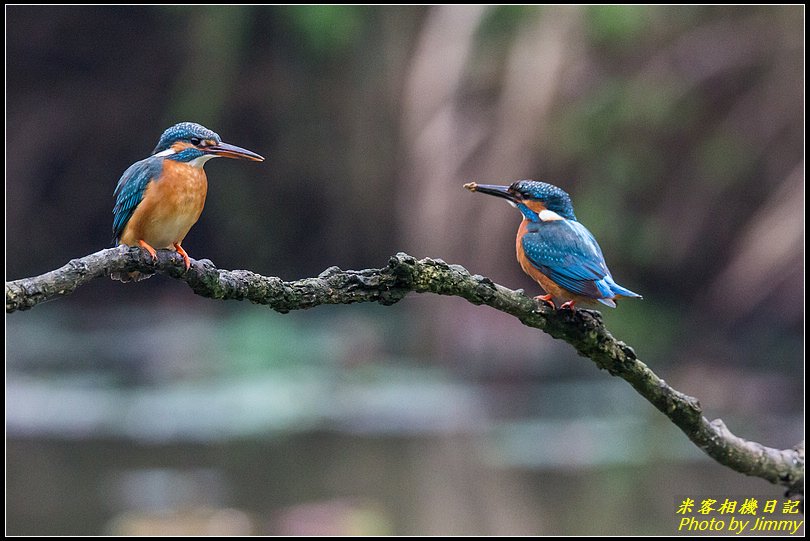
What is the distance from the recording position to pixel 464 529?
6289 mm

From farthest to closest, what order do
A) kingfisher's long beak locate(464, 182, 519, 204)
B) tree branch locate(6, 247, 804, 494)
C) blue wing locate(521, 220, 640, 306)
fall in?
blue wing locate(521, 220, 640, 306) → kingfisher's long beak locate(464, 182, 519, 204) → tree branch locate(6, 247, 804, 494)

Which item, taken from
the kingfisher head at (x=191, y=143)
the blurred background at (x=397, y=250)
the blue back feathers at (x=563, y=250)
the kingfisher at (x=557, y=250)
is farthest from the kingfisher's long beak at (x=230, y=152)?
the blurred background at (x=397, y=250)

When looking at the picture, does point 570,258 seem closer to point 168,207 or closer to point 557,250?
point 557,250

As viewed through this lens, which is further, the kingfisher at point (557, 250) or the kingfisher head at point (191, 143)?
the kingfisher head at point (191, 143)

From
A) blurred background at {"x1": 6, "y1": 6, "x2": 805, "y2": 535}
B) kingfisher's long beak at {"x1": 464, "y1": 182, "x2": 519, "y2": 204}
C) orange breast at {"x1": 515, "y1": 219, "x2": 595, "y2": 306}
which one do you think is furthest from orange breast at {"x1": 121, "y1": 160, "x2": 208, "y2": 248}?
blurred background at {"x1": 6, "y1": 6, "x2": 805, "y2": 535}

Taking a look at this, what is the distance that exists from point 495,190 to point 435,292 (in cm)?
61

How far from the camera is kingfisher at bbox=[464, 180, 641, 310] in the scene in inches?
89.9

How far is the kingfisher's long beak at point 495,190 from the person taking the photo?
203cm

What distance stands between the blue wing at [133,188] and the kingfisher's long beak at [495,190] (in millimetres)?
719

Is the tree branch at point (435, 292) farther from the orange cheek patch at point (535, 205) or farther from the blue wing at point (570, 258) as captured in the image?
the orange cheek patch at point (535, 205)

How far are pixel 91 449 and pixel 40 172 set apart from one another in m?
4.14

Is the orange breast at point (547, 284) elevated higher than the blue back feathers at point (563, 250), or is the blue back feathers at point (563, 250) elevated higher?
the blue back feathers at point (563, 250)

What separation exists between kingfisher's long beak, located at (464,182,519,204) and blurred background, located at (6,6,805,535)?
394 cm

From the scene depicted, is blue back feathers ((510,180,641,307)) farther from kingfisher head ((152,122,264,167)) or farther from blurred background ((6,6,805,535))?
blurred background ((6,6,805,535))
